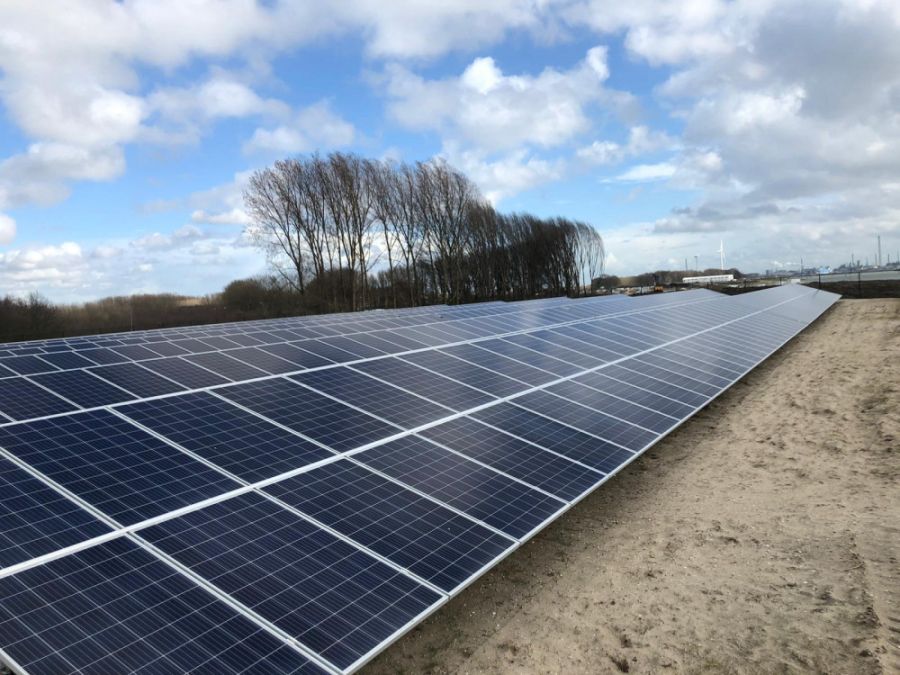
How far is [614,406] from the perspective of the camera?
47.8 feet

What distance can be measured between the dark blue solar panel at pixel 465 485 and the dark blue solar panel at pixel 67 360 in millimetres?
7823

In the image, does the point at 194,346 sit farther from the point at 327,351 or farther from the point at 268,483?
the point at 268,483

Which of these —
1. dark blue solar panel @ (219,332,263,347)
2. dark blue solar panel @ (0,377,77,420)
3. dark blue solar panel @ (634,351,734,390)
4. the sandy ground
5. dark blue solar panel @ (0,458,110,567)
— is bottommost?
the sandy ground

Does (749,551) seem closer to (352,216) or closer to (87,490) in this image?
(87,490)

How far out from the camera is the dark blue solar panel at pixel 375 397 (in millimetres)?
11250

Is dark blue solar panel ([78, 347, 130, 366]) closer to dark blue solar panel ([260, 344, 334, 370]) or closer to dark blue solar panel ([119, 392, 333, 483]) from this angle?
dark blue solar panel ([260, 344, 334, 370])

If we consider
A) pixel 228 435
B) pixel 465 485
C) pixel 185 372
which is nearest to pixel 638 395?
pixel 465 485

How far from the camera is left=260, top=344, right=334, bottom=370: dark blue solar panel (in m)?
13.9

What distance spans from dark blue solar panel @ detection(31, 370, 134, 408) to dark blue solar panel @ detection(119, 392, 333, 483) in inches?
25.3

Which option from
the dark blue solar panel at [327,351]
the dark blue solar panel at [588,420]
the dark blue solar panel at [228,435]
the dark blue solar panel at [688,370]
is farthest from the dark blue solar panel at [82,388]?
the dark blue solar panel at [688,370]

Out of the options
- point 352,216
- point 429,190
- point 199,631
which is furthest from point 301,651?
point 429,190

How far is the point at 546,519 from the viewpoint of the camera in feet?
28.3

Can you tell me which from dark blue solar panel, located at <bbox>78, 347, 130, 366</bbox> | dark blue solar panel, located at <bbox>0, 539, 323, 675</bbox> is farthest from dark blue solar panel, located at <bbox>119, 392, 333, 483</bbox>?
dark blue solar panel, located at <bbox>78, 347, 130, 366</bbox>

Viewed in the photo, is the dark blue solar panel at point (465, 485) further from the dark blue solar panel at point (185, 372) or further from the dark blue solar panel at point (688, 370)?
the dark blue solar panel at point (688, 370)
